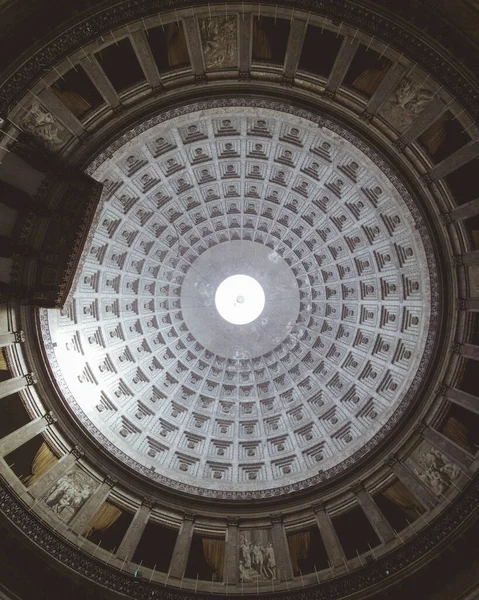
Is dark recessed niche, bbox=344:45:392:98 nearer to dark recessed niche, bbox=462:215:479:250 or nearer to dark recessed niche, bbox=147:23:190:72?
dark recessed niche, bbox=147:23:190:72

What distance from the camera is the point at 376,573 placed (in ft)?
64.3

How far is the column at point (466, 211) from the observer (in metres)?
19.1

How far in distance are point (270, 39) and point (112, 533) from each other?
24772 mm

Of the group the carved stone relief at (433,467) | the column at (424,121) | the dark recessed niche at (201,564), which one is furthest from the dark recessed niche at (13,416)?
the column at (424,121)

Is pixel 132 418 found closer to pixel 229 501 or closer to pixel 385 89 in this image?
pixel 229 501

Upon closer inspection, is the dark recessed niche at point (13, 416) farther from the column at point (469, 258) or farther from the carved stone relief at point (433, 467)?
the column at point (469, 258)

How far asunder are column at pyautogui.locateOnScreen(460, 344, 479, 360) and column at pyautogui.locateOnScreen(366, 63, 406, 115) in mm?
11897

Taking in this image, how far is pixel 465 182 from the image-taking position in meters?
19.7

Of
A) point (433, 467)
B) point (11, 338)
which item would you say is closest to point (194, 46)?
point (11, 338)

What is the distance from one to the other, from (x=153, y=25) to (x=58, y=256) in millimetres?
Result: 10226

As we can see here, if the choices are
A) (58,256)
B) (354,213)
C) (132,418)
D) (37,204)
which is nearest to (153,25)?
(37,204)

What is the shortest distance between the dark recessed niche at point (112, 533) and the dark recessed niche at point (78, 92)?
19644 millimetres

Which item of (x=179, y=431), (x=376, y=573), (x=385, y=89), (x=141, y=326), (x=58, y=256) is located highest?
(x=385, y=89)

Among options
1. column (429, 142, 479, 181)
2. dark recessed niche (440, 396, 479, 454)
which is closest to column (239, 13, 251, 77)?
column (429, 142, 479, 181)
